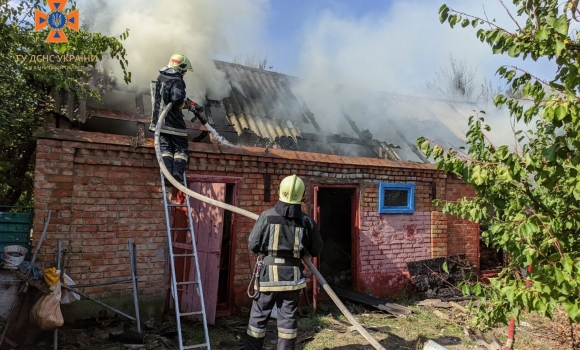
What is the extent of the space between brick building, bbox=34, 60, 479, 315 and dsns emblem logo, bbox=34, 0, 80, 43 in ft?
3.92

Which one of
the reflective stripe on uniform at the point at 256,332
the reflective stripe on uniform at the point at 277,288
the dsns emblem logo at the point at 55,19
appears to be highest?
the dsns emblem logo at the point at 55,19

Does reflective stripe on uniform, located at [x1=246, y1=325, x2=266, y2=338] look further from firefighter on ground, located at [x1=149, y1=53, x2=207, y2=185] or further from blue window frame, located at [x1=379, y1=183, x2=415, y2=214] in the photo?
blue window frame, located at [x1=379, y1=183, x2=415, y2=214]

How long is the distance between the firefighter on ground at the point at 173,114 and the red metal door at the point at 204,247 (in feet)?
3.30

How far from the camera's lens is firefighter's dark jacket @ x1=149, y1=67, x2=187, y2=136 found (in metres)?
5.22

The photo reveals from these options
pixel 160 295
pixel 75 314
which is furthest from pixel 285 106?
pixel 75 314

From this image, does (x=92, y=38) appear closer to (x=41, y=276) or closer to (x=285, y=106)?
(x=41, y=276)

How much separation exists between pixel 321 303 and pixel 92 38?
5.64 meters

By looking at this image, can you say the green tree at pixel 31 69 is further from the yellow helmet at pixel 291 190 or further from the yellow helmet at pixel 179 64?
the yellow helmet at pixel 291 190

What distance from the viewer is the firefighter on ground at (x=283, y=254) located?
3.95 m

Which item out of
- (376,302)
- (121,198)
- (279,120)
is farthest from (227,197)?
(376,302)

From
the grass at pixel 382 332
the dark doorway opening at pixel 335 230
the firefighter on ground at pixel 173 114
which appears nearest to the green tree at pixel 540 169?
the grass at pixel 382 332

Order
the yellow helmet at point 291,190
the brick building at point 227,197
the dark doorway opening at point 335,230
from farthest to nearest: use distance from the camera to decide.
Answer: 1. the dark doorway opening at point 335,230
2. the brick building at point 227,197
3. the yellow helmet at point 291,190

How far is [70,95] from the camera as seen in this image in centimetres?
590

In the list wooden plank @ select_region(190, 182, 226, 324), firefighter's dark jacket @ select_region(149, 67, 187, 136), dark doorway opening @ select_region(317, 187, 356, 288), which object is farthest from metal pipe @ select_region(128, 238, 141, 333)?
dark doorway opening @ select_region(317, 187, 356, 288)
